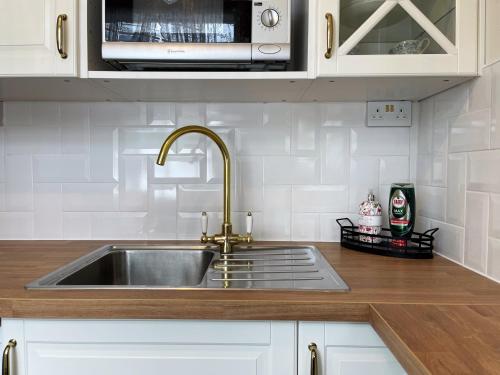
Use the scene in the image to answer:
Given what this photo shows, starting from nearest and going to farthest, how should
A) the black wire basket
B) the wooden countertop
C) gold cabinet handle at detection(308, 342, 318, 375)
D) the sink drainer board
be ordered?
the wooden countertop < gold cabinet handle at detection(308, 342, 318, 375) < the sink drainer board < the black wire basket

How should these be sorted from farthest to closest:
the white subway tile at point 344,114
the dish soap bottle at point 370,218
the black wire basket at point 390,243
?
the white subway tile at point 344,114 → the dish soap bottle at point 370,218 → the black wire basket at point 390,243

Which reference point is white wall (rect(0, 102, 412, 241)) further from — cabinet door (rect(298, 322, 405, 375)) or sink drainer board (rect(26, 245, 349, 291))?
cabinet door (rect(298, 322, 405, 375))

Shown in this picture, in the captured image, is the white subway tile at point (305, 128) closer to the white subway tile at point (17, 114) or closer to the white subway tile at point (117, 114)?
the white subway tile at point (117, 114)

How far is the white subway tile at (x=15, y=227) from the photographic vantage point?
1391mm

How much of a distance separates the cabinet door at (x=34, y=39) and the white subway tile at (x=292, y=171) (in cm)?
71

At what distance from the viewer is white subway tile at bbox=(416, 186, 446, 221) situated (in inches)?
47.2

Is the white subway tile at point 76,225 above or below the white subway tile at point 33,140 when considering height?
below

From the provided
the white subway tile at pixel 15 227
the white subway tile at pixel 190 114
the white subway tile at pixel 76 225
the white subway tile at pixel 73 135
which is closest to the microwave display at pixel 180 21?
the white subway tile at pixel 190 114

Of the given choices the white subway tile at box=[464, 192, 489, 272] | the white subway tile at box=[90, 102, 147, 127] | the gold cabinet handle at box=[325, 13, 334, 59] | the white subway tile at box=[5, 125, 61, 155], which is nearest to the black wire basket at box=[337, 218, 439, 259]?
the white subway tile at box=[464, 192, 489, 272]

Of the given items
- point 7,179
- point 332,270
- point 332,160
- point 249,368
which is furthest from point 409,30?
point 7,179

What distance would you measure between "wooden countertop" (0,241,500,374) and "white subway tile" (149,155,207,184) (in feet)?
1.65

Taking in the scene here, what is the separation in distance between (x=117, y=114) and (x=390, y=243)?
1068 millimetres

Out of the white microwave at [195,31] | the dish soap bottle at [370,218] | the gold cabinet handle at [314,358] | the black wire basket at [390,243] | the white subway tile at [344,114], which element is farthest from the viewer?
the white subway tile at [344,114]

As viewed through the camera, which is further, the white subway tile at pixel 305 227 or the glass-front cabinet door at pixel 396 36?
the white subway tile at pixel 305 227
